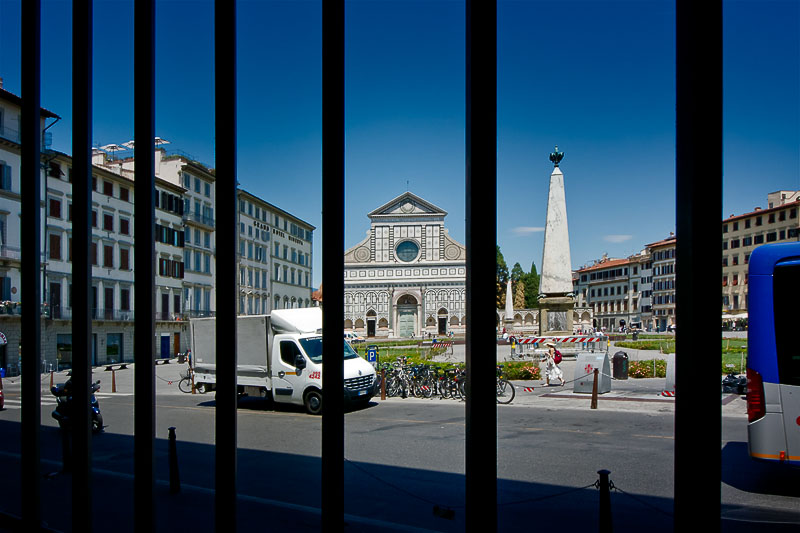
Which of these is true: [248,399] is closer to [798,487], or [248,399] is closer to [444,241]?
[798,487]

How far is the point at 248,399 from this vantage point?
1642 cm

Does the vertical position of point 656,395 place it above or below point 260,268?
A: below

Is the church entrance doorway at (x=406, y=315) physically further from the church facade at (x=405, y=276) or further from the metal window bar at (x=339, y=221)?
the metal window bar at (x=339, y=221)

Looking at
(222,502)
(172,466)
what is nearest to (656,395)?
(172,466)

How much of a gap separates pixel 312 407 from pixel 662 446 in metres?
7.07

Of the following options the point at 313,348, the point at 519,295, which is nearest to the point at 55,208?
the point at 313,348

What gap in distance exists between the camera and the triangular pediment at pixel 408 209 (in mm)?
79938

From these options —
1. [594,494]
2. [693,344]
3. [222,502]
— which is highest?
[693,344]

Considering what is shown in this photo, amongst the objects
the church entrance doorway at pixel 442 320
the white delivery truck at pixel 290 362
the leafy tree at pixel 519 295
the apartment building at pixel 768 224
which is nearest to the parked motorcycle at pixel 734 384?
the apartment building at pixel 768 224

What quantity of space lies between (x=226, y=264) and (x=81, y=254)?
128cm

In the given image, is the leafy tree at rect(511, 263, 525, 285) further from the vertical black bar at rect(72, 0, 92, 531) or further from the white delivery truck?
the vertical black bar at rect(72, 0, 92, 531)

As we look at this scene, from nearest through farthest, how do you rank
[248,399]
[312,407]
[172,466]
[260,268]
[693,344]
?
[693,344]
[172,466]
[312,407]
[248,399]
[260,268]

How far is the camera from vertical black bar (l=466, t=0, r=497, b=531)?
6.15ft

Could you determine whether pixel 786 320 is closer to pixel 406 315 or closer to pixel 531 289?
pixel 406 315
